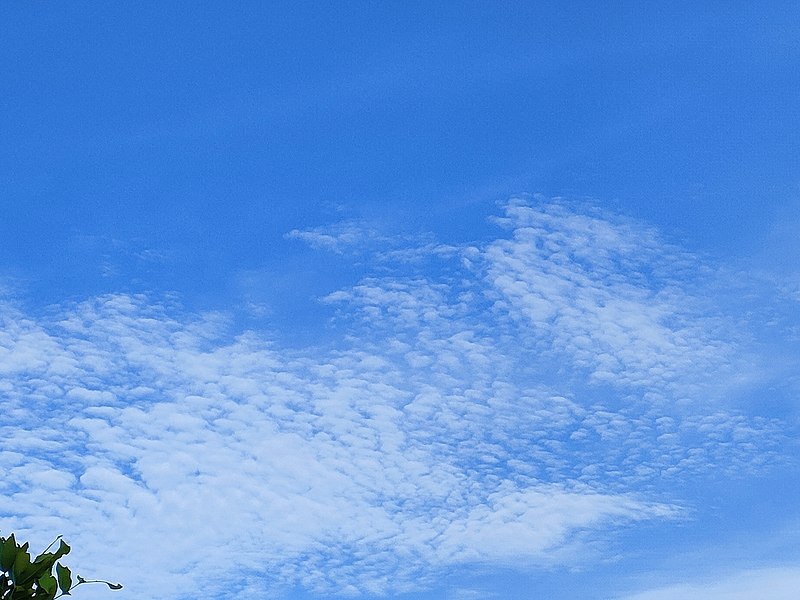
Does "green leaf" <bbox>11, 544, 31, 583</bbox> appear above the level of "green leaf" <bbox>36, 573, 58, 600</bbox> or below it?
above

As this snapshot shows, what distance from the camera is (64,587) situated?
5812mm

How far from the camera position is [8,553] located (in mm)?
5723

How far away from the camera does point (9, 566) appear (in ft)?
18.8

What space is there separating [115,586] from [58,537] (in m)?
0.24

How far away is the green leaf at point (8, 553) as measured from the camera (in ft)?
18.8

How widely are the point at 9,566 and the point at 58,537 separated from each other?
173 mm

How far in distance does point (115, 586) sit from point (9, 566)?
0.34 metres

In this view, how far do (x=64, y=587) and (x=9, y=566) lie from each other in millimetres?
192

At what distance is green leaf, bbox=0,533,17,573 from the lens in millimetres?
5723

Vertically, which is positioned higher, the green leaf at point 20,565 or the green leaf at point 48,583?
the green leaf at point 20,565

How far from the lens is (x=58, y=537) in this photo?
578 centimetres

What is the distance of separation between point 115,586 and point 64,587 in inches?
7.7
